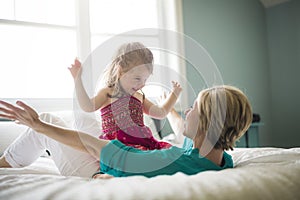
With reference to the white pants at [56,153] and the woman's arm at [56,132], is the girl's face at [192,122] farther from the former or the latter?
the white pants at [56,153]

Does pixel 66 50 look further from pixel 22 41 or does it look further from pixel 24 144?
pixel 24 144

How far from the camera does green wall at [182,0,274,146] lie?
10.9ft

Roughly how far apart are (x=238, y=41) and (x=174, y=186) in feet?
9.82

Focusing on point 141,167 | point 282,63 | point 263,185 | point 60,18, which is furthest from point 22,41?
point 282,63

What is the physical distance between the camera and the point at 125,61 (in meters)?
1.39

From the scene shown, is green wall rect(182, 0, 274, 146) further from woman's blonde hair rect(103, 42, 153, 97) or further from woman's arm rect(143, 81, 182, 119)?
woman's blonde hair rect(103, 42, 153, 97)

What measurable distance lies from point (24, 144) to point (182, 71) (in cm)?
181

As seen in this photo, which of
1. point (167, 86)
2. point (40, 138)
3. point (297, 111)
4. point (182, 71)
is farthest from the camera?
point (297, 111)

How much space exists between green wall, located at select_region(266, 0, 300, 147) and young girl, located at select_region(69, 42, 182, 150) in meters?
2.48

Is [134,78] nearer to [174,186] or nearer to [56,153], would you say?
[56,153]

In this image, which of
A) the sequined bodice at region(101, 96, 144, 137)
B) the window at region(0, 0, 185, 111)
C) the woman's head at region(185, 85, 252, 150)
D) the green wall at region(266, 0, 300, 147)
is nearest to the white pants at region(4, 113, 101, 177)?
the sequined bodice at region(101, 96, 144, 137)

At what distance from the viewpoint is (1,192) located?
85 centimetres

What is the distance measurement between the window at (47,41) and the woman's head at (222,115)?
4.44ft

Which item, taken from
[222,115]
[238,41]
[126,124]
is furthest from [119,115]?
[238,41]
